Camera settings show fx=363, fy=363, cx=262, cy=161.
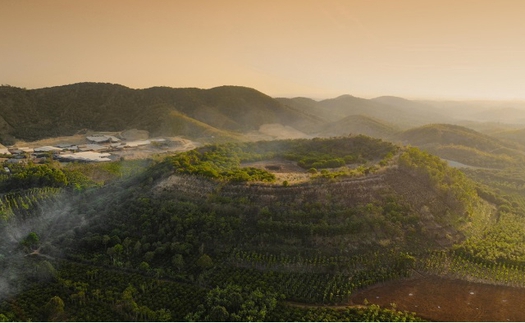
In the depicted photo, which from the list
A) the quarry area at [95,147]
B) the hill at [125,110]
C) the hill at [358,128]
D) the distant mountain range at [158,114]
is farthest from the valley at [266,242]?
the hill at [358,128]

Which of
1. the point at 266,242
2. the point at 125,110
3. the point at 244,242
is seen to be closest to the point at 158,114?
the point at 125,110

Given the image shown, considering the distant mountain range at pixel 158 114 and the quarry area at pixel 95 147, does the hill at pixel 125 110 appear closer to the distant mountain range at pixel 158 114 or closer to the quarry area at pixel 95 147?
the distant mountain range at pixel 158 114

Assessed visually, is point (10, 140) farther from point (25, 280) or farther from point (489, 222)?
point (489, 222)

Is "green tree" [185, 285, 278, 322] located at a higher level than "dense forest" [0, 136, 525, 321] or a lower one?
lower

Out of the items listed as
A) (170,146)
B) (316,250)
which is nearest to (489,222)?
(316,250)

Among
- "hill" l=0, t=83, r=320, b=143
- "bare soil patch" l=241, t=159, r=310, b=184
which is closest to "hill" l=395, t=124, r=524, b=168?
"hill" l=0, t=83, r=320, b=143

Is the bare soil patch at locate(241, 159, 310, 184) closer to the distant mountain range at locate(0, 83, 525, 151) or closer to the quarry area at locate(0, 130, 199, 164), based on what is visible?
the quarry area at locate(0, 130, 199, 164)
